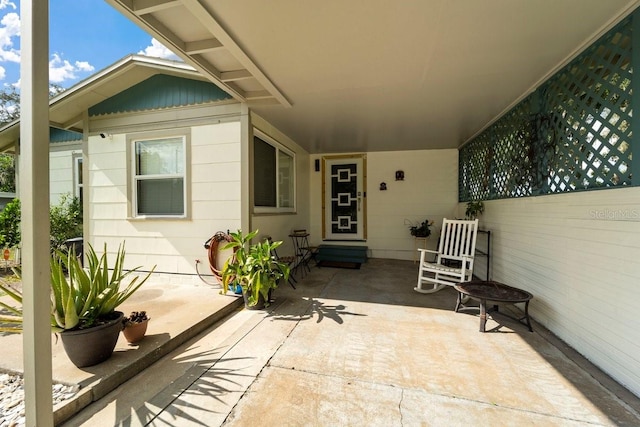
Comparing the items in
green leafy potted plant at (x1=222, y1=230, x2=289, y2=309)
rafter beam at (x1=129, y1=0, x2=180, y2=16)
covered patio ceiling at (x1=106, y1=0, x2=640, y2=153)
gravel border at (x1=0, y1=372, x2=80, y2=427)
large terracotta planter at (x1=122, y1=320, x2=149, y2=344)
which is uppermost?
rafter beam at (x1=129, y1=0, x2=180, y2=16)

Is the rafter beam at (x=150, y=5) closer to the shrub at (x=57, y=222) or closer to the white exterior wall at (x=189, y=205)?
the white exterior wall at (x=189, y=205)

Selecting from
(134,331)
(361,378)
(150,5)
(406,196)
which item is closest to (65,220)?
(134,331)

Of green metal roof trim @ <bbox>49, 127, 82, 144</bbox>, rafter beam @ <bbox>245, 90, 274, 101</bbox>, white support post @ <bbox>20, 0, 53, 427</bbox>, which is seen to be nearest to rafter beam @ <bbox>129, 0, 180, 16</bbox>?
white support post @ <bbox>20, 0, 53, 427</bbox>

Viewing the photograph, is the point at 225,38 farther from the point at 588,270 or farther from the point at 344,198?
the point at 344,198

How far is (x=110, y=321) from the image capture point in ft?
6.20

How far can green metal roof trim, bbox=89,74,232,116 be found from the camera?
144 inches

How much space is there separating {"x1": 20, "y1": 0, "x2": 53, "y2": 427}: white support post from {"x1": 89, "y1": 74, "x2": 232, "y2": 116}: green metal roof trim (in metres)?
2.40

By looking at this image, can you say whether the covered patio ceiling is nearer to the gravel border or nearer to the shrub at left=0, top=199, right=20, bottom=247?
the gravel border

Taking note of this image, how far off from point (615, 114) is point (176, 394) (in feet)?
11.6

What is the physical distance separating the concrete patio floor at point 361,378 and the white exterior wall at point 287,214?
1.57m

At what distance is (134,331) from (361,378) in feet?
5.88

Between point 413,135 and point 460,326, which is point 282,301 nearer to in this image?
point 460,326

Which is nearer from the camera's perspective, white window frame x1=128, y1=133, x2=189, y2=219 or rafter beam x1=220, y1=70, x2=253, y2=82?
rafter beam x1=220, y1=70, x2=253, y2=82

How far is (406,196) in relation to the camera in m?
5.93
